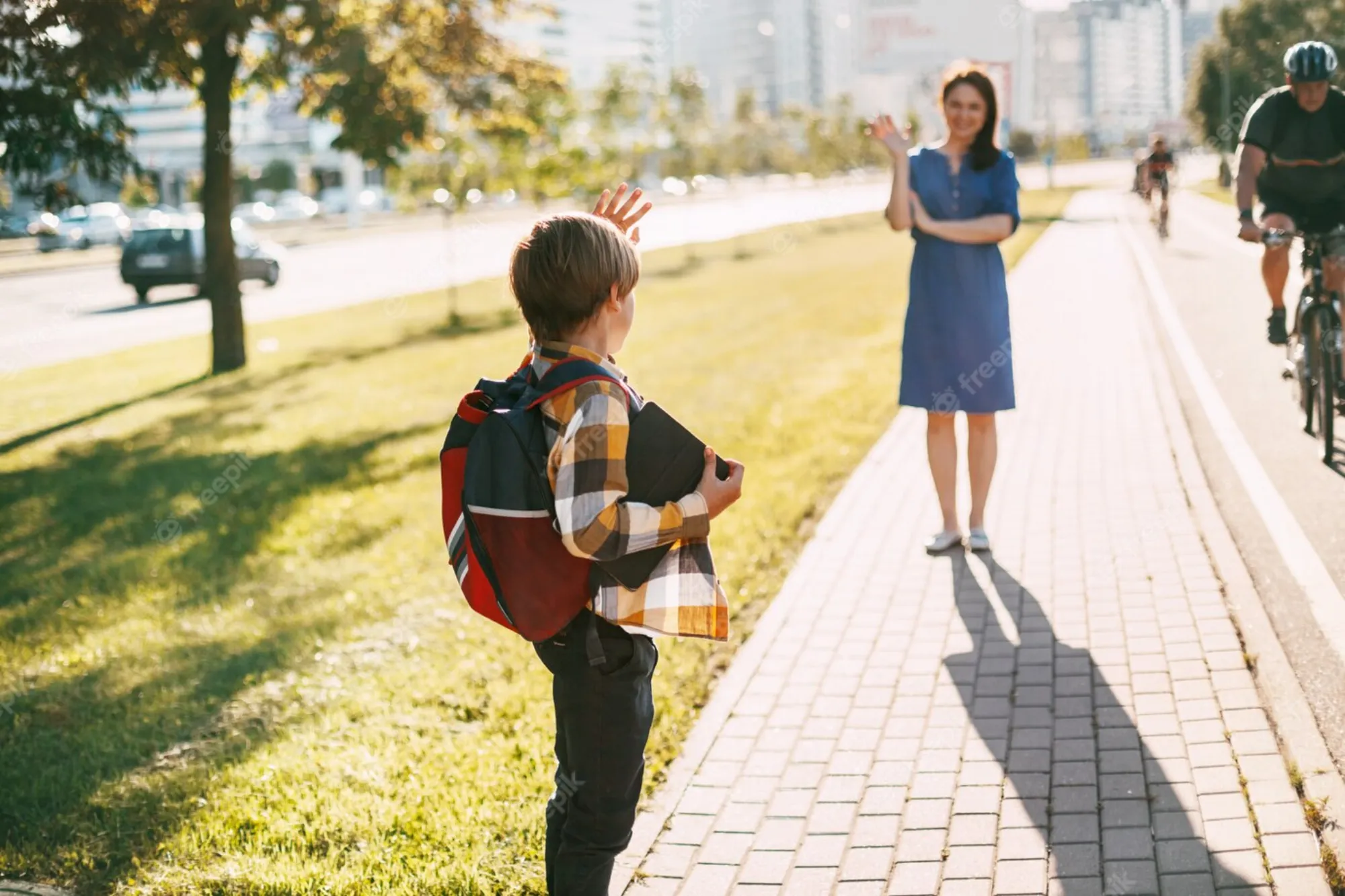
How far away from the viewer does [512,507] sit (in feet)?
8.50

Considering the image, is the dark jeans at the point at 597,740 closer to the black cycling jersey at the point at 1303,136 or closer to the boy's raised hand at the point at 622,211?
the boy's raised hand at the point at 622,211

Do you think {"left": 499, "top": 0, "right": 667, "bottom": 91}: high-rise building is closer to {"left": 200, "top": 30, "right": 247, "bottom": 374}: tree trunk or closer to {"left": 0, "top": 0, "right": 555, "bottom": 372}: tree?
{"left": 0, "top": 0, "right": 555, "bottom": 372}: tree

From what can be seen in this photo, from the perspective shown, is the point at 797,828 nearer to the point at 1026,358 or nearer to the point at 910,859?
the point at 910,859

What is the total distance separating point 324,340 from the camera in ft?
61.2

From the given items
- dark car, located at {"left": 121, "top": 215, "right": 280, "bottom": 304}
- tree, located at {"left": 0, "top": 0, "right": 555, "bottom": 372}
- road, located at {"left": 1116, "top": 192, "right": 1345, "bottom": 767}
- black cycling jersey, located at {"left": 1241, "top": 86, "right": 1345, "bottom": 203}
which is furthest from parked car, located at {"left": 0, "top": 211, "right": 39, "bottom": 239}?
black cycling jersey, located at {"left": 1241, "top": 86, "right": 1345, "bottom": 203}

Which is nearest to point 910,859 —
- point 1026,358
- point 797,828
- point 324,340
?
point 797,828

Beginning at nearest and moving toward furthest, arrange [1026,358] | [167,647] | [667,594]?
[667,594], [167,647], [1026,358]

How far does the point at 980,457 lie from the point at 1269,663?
1827mm

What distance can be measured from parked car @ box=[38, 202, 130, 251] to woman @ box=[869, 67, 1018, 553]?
44.5 m

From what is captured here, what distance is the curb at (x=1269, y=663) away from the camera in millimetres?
3594

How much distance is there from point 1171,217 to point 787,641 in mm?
33038

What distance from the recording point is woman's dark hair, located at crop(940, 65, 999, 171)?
5766mm

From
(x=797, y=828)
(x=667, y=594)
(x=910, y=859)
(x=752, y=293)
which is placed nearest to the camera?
(x=667, y=594)

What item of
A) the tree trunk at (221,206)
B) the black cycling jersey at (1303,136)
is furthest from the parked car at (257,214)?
the black cycling jersey at (1303,136)
